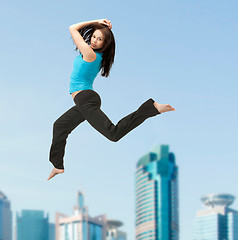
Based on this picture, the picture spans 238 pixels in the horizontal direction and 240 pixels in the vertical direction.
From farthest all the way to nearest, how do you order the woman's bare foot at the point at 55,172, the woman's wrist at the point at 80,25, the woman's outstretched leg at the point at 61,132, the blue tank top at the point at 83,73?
the woman's bare foot at the point at 55,172, the woman's outstretched leg at the point at 61,132, the blue tank top at the point at 83,73, the woman's wrist at the point at 80,25

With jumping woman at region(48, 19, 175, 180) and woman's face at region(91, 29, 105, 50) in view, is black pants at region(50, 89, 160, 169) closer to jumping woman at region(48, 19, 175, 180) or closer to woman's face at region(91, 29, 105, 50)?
jumping woman at region(48, 19, 175, 180)

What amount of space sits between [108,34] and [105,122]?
A: 152 cm

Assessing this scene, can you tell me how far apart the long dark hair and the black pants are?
512mm

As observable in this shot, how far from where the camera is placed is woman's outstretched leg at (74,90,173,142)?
965cm

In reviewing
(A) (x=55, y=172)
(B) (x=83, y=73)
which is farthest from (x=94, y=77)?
(A) (x=55, y=172)

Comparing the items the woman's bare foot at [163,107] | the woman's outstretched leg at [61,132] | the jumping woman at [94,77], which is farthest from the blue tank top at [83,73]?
the woman's bare foot at [163,107]

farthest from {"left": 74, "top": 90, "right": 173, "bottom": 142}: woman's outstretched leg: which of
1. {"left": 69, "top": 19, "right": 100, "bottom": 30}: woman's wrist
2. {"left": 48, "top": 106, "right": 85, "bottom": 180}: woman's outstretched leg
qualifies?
{"left": 69, "top": 19, "right": 100, "bottom": 30}: woman's wrist

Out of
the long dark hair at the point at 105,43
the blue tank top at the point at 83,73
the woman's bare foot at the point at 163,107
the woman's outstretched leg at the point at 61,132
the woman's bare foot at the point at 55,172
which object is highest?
the long dark hair at the point at 105,43

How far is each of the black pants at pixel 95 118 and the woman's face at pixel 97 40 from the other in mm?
788

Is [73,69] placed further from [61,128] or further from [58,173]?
[58,173]

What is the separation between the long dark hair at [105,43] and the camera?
9797mm

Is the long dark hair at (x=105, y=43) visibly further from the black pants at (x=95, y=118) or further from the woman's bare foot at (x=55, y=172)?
the woman's bare foot at (x=55, y=172)

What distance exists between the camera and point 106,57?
1003 centimetres

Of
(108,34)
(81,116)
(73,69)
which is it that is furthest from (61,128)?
(108,34)
